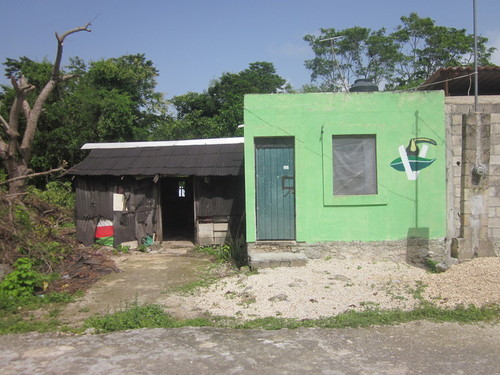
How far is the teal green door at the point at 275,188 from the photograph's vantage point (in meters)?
8.22

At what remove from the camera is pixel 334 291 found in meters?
6.32

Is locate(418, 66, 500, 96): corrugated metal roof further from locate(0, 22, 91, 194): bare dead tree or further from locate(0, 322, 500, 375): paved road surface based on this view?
locate(0, 22, 91, 194): bare dead tree

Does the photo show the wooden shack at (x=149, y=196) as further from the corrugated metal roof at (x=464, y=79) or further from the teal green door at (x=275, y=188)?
the corrugated metal roof at (x=464, y=79)

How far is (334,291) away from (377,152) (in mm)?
3207

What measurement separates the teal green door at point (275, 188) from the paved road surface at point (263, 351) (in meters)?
3.45

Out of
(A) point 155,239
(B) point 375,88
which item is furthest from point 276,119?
(A) point 155,239

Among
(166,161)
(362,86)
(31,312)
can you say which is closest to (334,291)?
(31,312)

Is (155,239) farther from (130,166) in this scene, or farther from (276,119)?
(276,119)

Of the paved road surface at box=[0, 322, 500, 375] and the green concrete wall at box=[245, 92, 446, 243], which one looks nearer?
the paved road surface at box=[0, 322, 500, 375]

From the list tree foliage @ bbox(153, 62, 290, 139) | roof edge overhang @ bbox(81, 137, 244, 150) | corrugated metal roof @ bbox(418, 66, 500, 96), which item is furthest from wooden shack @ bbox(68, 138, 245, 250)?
tree foliage @ bbox(153, 62, 290, 139)

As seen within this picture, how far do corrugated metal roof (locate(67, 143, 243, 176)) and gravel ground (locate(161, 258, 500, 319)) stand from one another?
151 inches

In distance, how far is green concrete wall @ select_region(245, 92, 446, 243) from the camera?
8.08 m

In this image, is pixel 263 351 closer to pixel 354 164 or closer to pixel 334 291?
pixel 334 291

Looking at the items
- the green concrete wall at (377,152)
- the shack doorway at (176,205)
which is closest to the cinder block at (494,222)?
the green concrete wall at (377,152)
